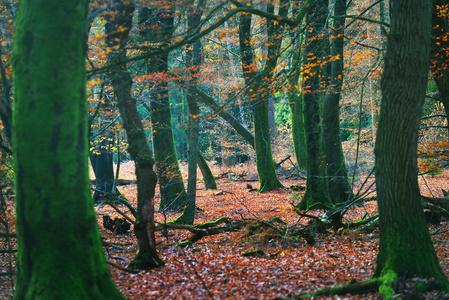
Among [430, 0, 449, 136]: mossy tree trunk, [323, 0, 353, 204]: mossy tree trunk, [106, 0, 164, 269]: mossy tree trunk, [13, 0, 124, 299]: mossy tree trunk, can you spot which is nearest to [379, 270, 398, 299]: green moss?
[13, 0, 124, 299]: mossy tree trunk

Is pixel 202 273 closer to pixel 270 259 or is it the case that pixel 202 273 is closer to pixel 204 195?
pixel 270 259

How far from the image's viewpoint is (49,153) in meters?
3.63

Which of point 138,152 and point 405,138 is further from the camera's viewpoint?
point 138,152

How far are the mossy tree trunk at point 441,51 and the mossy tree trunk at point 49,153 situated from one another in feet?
19.9

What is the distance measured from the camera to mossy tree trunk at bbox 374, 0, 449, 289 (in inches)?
177

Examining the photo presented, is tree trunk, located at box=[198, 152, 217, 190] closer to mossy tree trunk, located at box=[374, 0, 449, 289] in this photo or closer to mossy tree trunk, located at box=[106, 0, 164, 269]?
mossy tree trunk, located at box=[106, 0, 164, 269]

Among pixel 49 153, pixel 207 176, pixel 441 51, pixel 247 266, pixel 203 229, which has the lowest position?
pixel 247 266

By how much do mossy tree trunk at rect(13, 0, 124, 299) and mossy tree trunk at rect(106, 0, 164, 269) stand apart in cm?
225

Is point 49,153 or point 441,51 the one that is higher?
point 441,51

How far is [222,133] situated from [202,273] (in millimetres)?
19106

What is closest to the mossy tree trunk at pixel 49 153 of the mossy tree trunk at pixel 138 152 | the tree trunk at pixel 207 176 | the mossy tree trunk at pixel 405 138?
the mossy tree trunk at pixel 138 152

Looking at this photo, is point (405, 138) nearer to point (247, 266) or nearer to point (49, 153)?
point (247, 266)

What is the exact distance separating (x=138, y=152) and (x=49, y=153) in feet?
8.45

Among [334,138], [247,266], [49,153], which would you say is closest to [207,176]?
[334,138]
